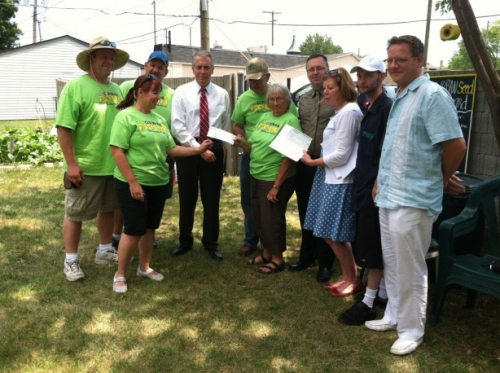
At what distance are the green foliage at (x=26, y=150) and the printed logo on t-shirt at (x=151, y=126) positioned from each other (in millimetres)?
6545

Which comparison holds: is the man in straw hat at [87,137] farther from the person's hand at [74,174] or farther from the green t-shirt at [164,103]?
the green t-shirt at [164,103]

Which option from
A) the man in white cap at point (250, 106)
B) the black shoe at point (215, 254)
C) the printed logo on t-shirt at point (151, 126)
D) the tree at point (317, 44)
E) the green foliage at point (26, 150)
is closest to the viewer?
the printed logo on t-shirt at point (151, 126)

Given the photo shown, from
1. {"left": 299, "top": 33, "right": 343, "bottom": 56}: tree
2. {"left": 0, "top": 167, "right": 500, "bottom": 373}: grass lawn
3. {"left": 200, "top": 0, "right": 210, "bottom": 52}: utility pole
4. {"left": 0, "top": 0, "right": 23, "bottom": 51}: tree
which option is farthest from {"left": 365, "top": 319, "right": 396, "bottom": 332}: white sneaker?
{"left": 299, "top": 33, "right": 343, "bottom": 56}: tree

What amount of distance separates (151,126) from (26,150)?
6891 mm

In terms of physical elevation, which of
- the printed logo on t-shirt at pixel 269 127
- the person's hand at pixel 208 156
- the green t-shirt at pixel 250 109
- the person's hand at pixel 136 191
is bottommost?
the person's hand at pixel 136 191

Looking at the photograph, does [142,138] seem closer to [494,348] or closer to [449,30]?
[494,348]

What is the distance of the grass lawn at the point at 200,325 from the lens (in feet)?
9.60

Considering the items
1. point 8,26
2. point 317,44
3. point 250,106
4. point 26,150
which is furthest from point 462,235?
point 317,44

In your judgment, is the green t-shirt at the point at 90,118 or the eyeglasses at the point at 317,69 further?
the eyeglasses at the point at 317,69

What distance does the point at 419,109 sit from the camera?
8.62 ft

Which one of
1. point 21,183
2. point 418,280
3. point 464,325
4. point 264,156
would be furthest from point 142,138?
point 21,183

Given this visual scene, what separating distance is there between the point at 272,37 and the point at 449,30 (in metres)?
59.5

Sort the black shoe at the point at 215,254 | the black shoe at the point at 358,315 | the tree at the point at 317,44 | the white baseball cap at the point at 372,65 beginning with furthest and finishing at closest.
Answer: the tree at the point at 317,44 < the black shoe at the point at 215,254 < the black shoe at the point at 358,315 < the white baseball cap at the point at 372,65

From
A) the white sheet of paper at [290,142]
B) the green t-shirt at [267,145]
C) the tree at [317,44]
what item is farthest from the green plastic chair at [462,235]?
the tree at [317,44]
